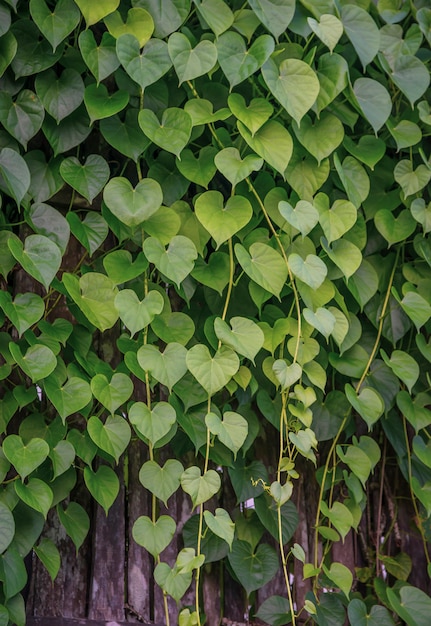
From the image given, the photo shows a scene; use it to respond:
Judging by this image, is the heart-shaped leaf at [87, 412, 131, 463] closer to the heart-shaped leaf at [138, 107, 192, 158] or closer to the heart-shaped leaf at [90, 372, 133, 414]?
the heart-shaped leaf at [90, 372, 133, 414]

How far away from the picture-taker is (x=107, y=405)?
1.58m

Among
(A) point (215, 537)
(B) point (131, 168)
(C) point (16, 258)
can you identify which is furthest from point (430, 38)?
(A) point (215, 537)

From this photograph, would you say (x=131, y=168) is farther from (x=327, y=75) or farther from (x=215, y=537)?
(x=215, y=537)

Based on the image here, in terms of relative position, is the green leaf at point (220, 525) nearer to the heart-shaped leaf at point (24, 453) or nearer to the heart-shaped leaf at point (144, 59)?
the heart-shaped leaf at point (24, 453)

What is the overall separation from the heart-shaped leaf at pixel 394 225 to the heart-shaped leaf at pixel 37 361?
80cm

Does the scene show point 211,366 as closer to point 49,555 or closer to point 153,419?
point 153,419

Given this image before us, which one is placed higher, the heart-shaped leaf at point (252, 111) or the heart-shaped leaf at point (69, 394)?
the heart-shaped leaf at point (252, 111)

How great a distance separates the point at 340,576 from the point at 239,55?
1.12m

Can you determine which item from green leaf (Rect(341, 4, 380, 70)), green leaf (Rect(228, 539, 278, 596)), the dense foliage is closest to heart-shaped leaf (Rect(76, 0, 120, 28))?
the dense foliage

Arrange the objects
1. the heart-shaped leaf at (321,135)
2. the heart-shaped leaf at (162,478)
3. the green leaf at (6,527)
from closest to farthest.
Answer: the green leaf at (6,527) < the heart-shaped leaf at (162,478) < the heart-shaped leaf at (321,135)

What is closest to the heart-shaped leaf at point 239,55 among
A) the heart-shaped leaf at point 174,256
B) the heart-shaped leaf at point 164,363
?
the heart-shaped leaf at point 174,256

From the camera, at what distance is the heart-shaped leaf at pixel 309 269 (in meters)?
1.63

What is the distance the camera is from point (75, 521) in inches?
65.6

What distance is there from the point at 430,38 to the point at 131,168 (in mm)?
761
